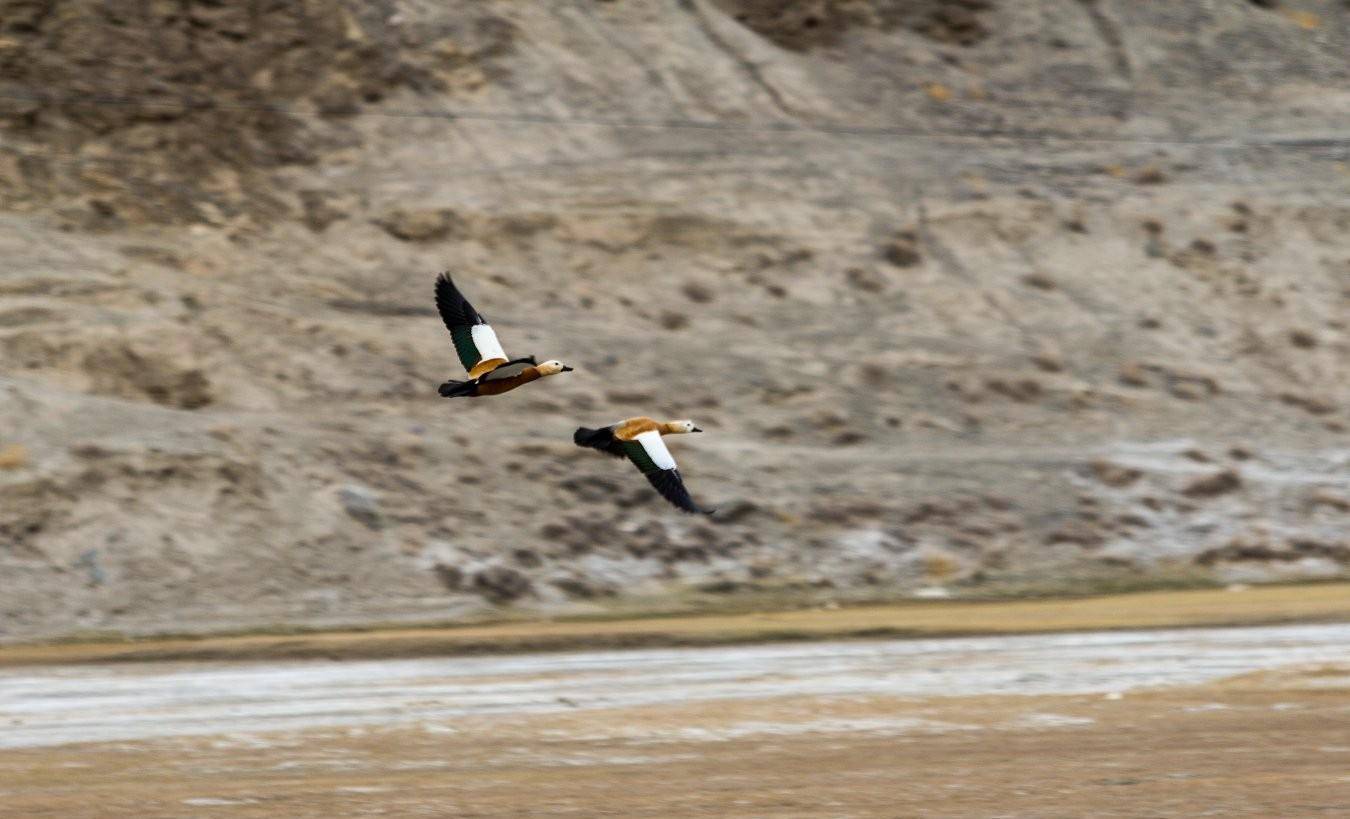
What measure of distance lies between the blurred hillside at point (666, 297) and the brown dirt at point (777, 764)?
7.69 m

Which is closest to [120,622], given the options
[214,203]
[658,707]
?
[658,707]

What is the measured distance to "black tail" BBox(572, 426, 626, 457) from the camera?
9836 millimetres

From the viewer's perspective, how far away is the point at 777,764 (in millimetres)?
14359

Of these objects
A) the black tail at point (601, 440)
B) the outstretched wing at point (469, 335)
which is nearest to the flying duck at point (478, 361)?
the outstretched wing at point (469, 335)

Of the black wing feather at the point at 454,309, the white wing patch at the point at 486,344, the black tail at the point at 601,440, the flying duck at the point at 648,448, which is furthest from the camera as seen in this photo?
the black wing feather at the point at 454,309

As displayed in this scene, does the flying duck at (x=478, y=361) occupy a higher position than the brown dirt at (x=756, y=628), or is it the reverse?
the flying duck at (x=478, y=361)

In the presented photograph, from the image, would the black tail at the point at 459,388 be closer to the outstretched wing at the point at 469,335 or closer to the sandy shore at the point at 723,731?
the outstretched wing at the point at 469,335

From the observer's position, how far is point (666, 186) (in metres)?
33.0

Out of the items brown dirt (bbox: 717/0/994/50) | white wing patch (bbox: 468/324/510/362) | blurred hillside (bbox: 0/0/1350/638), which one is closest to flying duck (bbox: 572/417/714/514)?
white wing patch (bbox: 468/324/510/362)

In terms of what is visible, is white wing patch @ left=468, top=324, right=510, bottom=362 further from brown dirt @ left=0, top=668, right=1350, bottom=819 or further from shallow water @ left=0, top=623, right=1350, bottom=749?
shallow water @ left=0, top=623, right=1350, bottom=749

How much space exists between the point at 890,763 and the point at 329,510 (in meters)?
11.8

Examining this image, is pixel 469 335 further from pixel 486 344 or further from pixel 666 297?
pixel 666 297

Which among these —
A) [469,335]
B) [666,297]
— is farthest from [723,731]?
[666,297]

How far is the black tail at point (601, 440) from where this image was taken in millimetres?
9836
